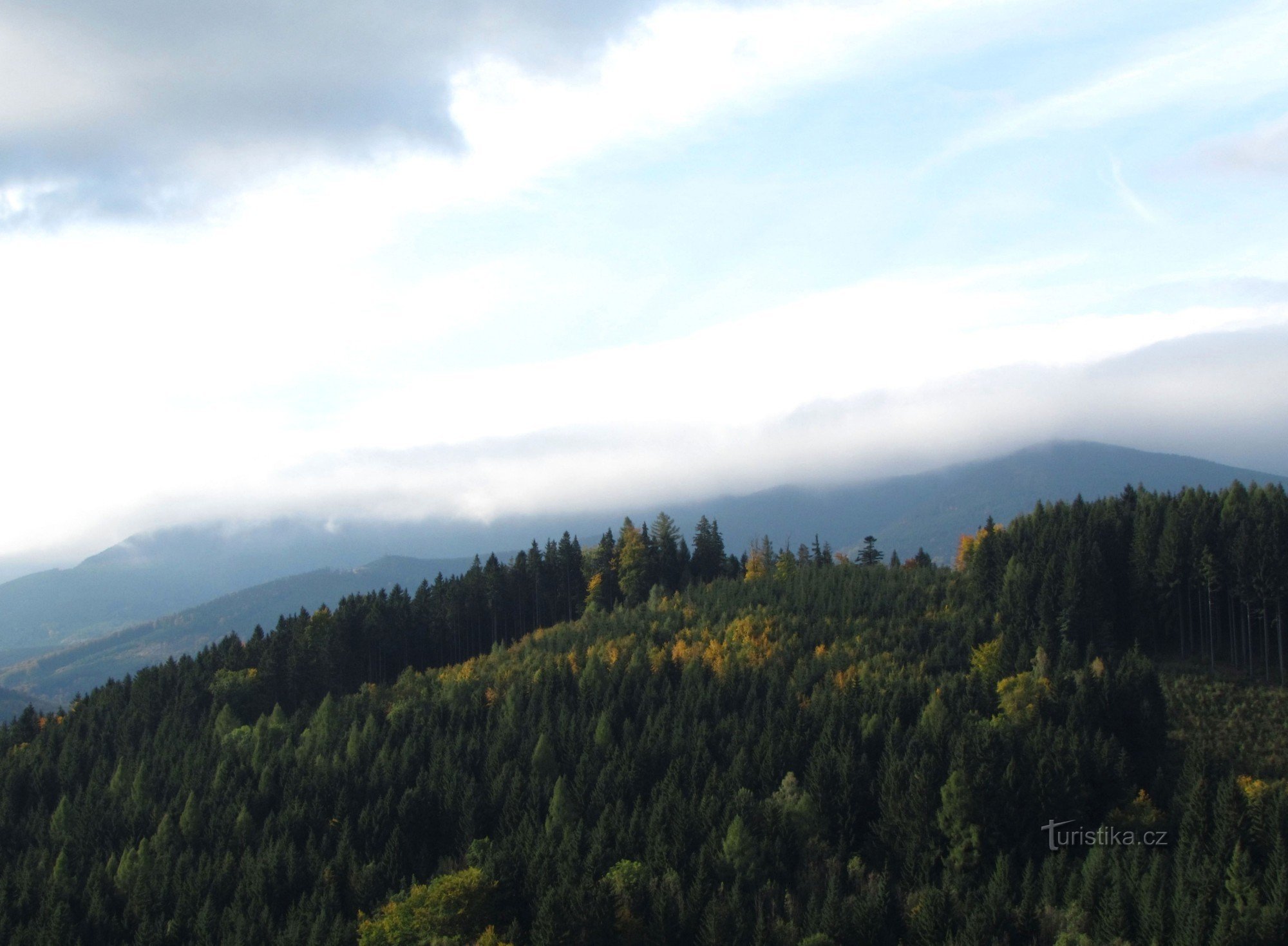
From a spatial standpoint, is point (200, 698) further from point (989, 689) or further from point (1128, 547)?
point (1128, 547)

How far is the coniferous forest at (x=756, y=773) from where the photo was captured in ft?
240

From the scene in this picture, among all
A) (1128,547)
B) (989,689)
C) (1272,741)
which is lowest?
(1272,741)

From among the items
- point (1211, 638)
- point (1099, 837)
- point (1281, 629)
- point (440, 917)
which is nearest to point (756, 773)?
point (1099, 837)

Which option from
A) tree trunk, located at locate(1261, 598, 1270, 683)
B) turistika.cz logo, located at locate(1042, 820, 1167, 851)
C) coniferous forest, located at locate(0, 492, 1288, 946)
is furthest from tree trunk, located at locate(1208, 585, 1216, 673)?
turistika.cz logo, located at locate(1042, 820, 1167, 851)

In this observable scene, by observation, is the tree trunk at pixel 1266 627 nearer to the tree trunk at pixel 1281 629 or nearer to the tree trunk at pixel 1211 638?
the tree trunk at pixel 1281 629

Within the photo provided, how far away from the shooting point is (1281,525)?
113188mm

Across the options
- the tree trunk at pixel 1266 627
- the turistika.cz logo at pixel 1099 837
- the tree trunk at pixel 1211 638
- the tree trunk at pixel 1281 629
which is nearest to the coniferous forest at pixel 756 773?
the turistika.cz logo at pixel 1099 837

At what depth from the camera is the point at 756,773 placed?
3622 inches

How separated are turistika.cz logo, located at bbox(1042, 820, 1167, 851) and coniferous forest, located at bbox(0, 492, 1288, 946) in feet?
0.71

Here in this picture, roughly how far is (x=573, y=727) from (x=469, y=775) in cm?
1137

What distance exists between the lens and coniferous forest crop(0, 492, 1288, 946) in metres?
73.2

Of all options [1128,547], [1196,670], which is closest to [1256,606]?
[1196,670]

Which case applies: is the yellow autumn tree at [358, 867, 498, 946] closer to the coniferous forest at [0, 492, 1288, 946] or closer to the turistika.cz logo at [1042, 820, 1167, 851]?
the coniferous forest at [0, 492, 1288, 946]

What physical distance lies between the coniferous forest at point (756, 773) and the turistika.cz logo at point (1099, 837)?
0.71 ft
